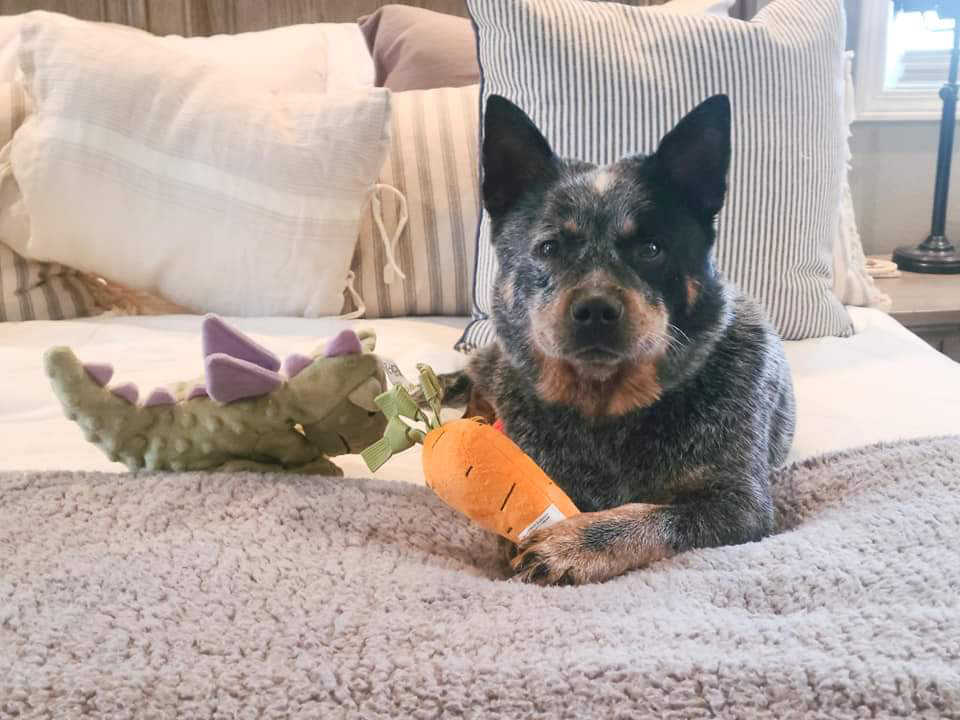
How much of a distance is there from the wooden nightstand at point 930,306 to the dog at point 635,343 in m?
A: 1.16

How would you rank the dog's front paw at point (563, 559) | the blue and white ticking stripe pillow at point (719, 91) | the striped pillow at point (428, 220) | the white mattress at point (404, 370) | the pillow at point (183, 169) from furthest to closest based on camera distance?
1. the striped pillow at point (428, 220)
2. the pillow at point (183, 169)
3. the blue and white ticking stripe pillow at point (719, 91)
4. the white mattress at point (404, 370)
5. the dog's front paw at point (563, 559)

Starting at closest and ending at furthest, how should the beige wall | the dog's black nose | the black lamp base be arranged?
the dog's black nose → the black lamp base → the beige wall

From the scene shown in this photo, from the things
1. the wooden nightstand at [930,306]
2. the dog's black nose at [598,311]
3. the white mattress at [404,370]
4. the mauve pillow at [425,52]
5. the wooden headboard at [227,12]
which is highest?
the wooden headboard at [227,12]

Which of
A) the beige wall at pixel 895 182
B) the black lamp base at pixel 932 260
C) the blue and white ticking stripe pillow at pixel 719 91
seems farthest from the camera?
the beige wall at pixel 895 182

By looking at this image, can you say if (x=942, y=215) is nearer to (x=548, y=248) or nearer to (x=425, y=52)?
(x=425, y=52)

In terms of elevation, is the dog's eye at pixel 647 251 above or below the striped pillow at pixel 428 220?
above

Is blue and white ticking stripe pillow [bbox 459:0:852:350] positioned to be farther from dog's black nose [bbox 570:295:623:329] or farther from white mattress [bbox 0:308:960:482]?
dog's black nose [bbox 570:295:623:329]

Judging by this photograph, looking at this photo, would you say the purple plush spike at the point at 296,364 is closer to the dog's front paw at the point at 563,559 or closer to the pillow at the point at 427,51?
the dog's front paw at the point at 563,559

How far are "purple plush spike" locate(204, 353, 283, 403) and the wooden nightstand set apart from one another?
165 centimetres

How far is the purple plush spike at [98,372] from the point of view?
1.04 meters

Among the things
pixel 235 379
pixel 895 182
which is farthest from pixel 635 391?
pixel 895 182

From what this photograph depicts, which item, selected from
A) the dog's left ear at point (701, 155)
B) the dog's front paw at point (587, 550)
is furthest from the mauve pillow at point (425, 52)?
the dog's front paw at point (587, 550)

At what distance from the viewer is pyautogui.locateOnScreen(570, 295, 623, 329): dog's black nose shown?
3.20 feet

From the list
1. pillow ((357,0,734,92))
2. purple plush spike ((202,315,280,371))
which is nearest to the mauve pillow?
pillow ((357,0,734,92))
